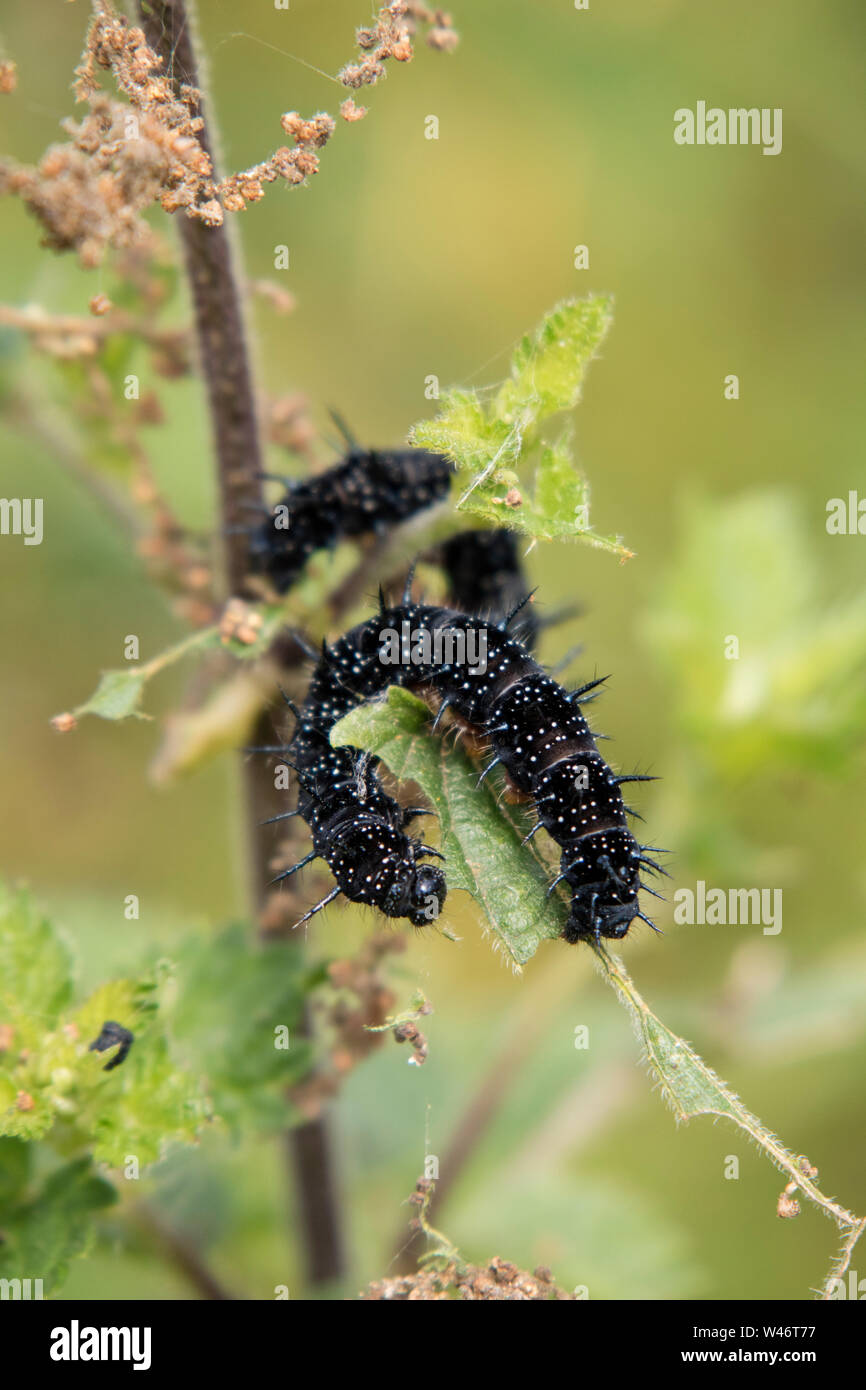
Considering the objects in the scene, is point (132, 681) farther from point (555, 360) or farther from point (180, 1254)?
point (180, 1254)

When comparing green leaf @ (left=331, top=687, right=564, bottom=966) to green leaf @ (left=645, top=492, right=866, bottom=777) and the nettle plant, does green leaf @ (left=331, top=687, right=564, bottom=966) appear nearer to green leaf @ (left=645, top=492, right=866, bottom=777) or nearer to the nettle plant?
the nettle plant

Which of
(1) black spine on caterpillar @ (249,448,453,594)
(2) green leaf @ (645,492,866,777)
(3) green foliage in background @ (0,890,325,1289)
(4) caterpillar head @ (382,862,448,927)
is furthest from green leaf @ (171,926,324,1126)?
(2) green leaf @ (645,492,866,777)

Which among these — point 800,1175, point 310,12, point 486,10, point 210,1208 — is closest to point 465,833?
point 800,1175

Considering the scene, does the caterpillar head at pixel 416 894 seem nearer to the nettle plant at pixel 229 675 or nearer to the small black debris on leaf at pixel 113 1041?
the nettle plant at pixel 229 675

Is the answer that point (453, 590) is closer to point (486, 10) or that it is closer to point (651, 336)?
point (651, 336)

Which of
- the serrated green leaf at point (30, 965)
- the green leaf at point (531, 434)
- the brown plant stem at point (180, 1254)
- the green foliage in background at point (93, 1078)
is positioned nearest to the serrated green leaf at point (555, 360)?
the green leaf at point (531, 434)
